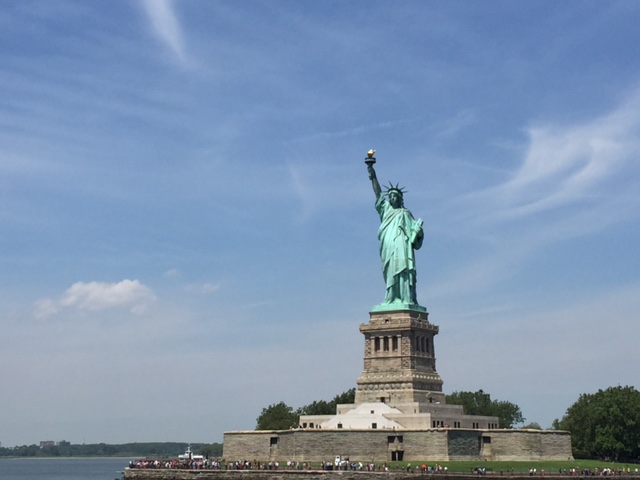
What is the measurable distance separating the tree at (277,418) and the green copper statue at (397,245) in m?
20.3

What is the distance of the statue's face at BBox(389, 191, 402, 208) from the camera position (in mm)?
80562

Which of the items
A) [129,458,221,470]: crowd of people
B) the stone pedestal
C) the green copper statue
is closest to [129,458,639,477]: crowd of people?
[129,458,221,470]: crowd of people

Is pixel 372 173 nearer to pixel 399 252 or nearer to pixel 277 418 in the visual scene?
pixel 399 252

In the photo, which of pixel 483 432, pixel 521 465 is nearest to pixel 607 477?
pixel 521 465

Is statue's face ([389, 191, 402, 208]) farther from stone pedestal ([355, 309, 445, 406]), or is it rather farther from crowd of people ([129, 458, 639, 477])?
crowd of people ([129, 458, 639, 477])

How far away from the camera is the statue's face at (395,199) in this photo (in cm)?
8056

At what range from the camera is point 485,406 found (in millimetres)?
111625

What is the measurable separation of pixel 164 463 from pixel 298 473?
14305 millimetres

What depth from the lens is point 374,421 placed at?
229 ft

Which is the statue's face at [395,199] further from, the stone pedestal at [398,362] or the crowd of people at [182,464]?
the crowd of people at [182,464]

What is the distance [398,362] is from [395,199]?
13.8 meters

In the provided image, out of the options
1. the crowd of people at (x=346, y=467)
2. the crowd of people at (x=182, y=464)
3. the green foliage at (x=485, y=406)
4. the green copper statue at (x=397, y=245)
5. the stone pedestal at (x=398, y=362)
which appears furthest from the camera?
the green foliage at (x=485, y=406)

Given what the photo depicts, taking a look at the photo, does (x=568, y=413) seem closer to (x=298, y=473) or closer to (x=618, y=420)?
(x=618, y=420)

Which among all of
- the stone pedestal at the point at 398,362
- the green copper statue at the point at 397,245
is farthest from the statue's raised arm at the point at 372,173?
the stone pedestal at the point at 398,362
